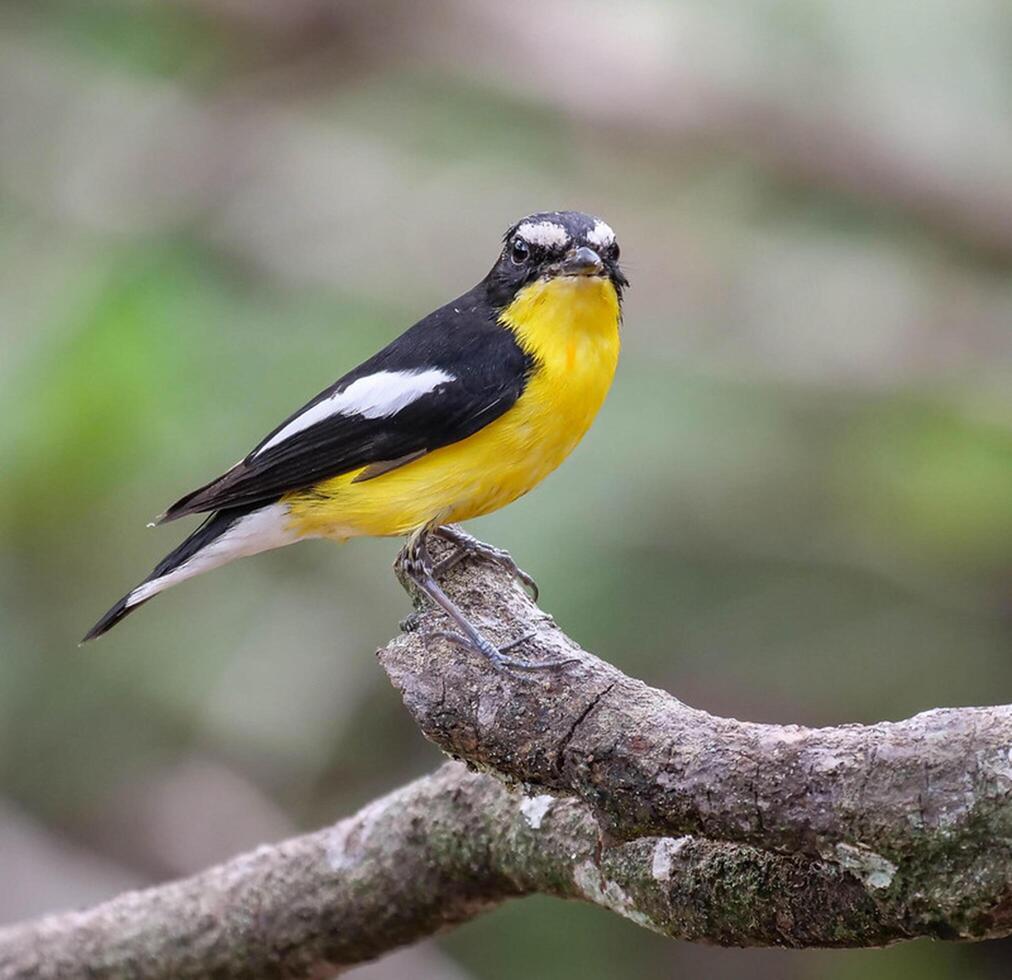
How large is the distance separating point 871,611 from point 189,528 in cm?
244

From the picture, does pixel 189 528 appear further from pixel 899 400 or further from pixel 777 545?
pixel 899 400

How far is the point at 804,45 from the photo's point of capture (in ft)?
22.8

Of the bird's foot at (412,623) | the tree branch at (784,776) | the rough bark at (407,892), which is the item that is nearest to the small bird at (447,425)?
the bird's foot at (412,623)

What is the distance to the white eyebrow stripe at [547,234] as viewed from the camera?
3715 mm

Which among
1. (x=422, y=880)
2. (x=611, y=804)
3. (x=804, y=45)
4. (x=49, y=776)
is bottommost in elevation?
(x=49, y=776)

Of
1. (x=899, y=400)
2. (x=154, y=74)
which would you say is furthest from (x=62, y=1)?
(x=899, y=400)

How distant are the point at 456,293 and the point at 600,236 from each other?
10.9 feet

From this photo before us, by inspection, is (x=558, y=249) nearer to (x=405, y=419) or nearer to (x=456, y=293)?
(x=405, y=419)

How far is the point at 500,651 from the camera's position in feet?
9.63

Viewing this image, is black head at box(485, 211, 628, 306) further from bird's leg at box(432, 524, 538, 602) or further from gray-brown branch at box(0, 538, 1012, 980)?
gray-brown branch at box(0, 538, 1012, 980)

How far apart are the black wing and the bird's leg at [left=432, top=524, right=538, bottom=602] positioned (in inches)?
9.7

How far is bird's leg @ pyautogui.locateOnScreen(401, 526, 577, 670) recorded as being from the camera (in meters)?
2.86

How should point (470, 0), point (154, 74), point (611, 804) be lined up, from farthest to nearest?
1. point (154, 74)
2. point (470, 0)
3. point (611, 804)

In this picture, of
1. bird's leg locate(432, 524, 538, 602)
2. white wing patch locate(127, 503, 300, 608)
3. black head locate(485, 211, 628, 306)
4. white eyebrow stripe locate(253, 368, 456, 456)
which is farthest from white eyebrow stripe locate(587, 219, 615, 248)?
white wing patch locate(127, 503, 300, 608)
